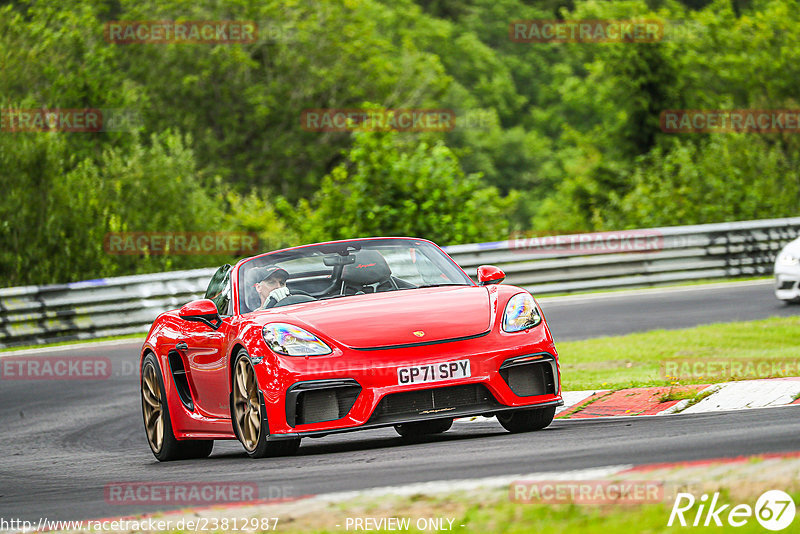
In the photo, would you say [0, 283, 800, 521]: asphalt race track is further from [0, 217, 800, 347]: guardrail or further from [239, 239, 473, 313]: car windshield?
[0, 217, 800, 347]: guardrail

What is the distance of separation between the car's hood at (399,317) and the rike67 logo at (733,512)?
300 centimetres

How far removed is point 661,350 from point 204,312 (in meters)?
6.02

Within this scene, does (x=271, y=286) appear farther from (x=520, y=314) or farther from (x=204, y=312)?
(x=520, y=314)

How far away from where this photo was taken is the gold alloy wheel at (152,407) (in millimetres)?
9328

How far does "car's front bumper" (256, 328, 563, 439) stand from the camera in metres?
7.34

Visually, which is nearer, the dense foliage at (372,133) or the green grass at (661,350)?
the green grass at (661,350)

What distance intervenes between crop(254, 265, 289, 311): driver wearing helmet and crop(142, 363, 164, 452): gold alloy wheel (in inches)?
52.8

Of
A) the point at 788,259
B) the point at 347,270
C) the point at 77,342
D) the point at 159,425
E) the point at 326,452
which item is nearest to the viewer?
the point at 326,452

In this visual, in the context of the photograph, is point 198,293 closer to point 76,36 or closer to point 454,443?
point 454,443

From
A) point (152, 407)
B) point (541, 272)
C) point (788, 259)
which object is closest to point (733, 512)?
point (152, 407)

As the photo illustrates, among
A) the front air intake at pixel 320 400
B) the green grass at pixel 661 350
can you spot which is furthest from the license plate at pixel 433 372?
the green grass at pixel 661 350

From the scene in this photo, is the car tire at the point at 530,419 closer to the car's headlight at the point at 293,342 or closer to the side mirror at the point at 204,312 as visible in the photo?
the car's headlight at the point at 293,342

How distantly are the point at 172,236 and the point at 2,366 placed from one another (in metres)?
8.86

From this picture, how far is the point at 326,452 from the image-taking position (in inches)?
318
